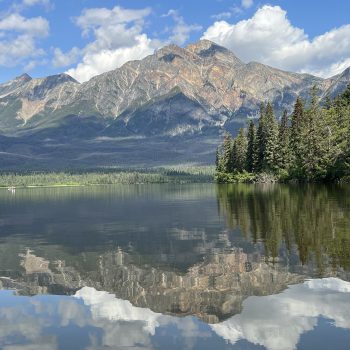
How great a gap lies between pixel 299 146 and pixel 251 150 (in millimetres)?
37645

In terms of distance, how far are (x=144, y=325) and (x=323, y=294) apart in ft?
26.9

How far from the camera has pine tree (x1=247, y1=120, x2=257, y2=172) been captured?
516 feet

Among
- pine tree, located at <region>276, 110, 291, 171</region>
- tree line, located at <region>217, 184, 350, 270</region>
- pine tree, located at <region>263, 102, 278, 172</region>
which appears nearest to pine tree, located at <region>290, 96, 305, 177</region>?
pine tree, located at <region>276, 110, 291, 171</region>

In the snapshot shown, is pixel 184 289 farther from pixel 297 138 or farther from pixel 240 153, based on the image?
pixel 240 153

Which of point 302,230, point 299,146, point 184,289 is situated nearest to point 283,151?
point 299,146

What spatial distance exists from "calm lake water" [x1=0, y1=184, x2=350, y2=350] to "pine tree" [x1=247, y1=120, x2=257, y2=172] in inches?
4330

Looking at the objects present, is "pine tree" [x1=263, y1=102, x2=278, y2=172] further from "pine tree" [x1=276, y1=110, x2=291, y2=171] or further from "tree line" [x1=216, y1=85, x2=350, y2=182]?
"pine tree" [x1=276, y1=110, x2=291, y2=171]

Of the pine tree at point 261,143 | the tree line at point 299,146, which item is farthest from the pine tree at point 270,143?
the pine tree at point 261,143

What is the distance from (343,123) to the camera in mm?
116375

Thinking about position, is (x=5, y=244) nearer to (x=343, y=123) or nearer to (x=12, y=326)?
(x=12, y=326)

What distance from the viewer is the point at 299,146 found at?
125 metres

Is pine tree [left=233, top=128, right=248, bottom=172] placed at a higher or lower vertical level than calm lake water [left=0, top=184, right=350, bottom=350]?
higher

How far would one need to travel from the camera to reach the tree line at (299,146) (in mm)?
111312

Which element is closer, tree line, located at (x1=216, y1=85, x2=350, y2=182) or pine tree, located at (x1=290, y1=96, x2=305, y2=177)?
tree line, located at (x1=216, y1=85, x2=350, y2=182)
